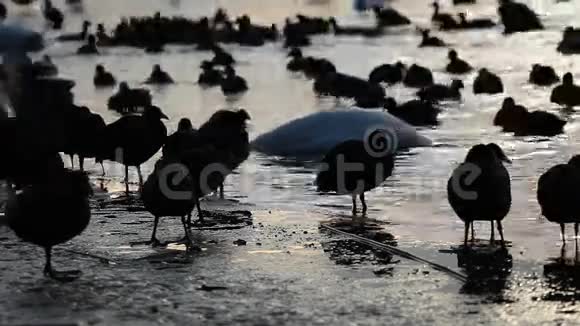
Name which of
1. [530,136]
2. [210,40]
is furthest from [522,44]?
[530,136]

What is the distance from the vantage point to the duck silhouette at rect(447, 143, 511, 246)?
8461 mm

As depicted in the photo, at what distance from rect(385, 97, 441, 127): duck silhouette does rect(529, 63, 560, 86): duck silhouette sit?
14.9 feet

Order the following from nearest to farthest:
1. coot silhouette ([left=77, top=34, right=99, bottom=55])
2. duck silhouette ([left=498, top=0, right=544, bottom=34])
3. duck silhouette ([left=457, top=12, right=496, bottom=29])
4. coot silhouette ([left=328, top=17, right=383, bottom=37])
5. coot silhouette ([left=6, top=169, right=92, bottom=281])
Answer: coot silhouette ([left=6, top=169, right=92, bottom=281]) < coot silhouette ([left=77, top=34, right=99, bottom=55]) < duck silhouette ([left=498, top=0, right=544, bottom=34]) < coot silhouette ([left=328, top=17, right=383, bottom=37]) < duck silhouette ([left=457, top=12, right=496, bottom=29])

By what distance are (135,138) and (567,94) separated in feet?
32.2

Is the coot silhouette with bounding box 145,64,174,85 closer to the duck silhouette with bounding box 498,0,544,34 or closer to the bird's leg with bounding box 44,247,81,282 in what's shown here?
the duck silhouette with bounding box 498,0,544,34

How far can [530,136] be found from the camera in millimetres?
15773

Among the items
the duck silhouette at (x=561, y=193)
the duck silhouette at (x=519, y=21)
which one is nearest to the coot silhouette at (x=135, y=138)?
the duck silhouette at (x=561, y=193)

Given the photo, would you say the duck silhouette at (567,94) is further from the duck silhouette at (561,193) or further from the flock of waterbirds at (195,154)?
the duck silhouette at (561,193)

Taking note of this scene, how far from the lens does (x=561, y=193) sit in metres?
8.36

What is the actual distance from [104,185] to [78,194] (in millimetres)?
4637

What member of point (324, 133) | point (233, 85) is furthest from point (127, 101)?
point (324, 133)

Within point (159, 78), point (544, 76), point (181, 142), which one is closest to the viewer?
point (181, 142)

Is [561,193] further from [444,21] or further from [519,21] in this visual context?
[444,21]

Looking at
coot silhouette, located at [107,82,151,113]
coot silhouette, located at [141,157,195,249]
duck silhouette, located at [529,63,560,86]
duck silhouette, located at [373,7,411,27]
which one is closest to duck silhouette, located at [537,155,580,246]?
coot silhouette, located at [141,157,195,249]
